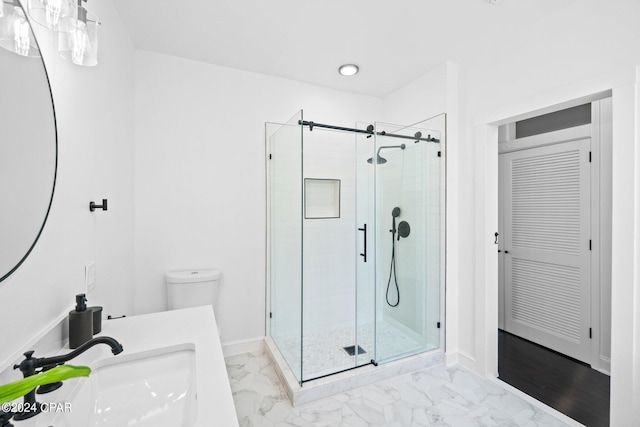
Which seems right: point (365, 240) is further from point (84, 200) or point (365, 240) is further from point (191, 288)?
point (84, 200)

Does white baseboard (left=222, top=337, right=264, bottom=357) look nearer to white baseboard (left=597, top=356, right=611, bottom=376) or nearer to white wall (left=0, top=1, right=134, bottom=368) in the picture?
white wall (left=0, top=1, right=134, bottom=368)

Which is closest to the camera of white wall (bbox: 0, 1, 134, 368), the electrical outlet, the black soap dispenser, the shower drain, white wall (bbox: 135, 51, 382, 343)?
white wall (bbox: 0, 1, 134, 368)

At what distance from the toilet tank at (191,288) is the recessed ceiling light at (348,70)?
2.05m

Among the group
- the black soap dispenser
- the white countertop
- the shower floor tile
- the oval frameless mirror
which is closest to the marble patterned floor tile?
the shower floor tile

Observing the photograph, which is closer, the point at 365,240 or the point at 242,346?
the point at 365,240

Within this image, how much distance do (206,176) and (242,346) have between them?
153 centimetres

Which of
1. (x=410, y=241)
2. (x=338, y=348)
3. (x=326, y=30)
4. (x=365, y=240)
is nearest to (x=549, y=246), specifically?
(x=410, y=241)

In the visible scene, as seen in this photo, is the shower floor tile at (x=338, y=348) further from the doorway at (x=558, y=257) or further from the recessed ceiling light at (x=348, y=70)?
the recessed ceiling light at (x=348, y=70)

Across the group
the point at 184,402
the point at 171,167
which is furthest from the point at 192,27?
the point at 184,402

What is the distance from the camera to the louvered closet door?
2.51m

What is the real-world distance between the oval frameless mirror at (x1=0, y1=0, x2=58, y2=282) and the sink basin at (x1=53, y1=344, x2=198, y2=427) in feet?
1.41

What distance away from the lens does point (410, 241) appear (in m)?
2.50

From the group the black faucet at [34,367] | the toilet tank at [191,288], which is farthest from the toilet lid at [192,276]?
the black faucet at [34,367]

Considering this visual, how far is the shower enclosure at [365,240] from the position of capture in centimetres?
231
